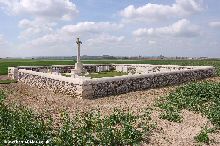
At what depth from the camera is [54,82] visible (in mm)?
16703

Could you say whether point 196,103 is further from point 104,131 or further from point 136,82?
point 104,131

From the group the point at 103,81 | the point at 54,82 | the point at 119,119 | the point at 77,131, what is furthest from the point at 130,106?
the point at 54,82

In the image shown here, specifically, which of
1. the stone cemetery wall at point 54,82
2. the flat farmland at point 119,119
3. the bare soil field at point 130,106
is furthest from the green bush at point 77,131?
the stone cemetery wall at point 54,82

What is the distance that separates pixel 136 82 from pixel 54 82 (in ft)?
14.8

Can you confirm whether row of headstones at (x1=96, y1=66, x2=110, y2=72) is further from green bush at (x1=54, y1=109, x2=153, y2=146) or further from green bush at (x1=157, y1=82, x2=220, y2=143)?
green bush at (x1=54, y1=109, x2=153, y2=146)

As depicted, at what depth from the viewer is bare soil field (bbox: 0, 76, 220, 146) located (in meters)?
9.10

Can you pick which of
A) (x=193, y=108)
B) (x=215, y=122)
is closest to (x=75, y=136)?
(x=215, y=122)

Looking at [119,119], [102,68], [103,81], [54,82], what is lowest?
[119,119]

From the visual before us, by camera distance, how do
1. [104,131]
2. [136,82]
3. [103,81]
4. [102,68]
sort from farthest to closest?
[102,68], [136,82], [103,81], [104,131]

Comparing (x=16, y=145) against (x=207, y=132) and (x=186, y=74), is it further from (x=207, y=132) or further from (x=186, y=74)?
(x=186, y=74)

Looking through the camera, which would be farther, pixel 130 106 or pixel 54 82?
pixel 54 82

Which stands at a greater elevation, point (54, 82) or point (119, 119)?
point (54, 82)

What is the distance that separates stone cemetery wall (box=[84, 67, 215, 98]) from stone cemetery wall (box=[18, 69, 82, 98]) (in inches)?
29.6

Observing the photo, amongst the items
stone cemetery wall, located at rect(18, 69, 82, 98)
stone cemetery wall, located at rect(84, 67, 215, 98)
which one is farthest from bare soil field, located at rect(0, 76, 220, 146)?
stone cemetery wall, located at rect(84, 67, 215, 98)
